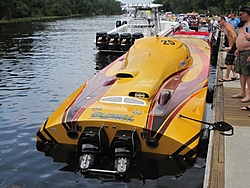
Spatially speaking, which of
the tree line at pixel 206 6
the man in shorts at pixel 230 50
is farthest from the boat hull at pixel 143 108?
the tree line at pixel 206 6

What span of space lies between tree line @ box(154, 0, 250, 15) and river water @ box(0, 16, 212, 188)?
146ft

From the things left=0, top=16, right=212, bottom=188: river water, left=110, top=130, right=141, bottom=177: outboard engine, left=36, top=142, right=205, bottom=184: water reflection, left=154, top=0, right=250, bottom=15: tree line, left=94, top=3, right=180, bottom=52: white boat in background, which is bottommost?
left=0, top=16, right=212, bottom=188: river water

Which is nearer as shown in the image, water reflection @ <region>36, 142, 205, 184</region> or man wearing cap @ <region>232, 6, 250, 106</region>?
water reflection @ <region>36, 142, 205, 184</region>

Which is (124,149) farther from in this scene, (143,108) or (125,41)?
(125,41)

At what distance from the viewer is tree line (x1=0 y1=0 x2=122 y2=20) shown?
52.7m

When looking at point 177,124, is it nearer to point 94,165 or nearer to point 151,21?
point 94,165

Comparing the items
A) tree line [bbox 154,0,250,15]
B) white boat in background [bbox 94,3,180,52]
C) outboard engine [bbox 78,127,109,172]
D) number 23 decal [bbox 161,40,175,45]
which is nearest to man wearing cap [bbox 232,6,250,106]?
number 23 decal [bbox 161,40,175,45]

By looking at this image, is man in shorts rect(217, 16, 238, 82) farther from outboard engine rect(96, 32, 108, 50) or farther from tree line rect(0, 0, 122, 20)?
tree line rect(0, 0, 122, 20)

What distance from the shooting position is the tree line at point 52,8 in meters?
52.7

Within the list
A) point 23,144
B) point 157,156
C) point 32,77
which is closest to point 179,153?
point 157,156

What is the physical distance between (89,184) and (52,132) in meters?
1.29

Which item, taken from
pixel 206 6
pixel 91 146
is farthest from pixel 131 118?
pixel 206 6

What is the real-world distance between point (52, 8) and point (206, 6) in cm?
3865

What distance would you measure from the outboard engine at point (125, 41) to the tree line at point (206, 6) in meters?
42.1
